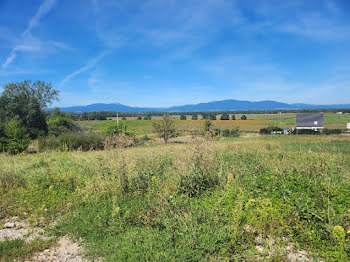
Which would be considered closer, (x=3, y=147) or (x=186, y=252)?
(x=186, y=252)

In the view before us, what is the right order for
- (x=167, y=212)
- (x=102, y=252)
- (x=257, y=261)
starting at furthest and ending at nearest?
(x=167, y=212) < (x=102, y=252) < (x=257, y=261)

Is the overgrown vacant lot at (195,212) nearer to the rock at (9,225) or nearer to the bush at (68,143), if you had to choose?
the rock at (9,225)

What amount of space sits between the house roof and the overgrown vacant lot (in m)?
65.4

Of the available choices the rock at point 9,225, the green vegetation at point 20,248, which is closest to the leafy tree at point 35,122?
the rock at point 9,225

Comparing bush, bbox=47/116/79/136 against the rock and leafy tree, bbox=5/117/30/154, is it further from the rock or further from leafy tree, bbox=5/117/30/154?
the rock

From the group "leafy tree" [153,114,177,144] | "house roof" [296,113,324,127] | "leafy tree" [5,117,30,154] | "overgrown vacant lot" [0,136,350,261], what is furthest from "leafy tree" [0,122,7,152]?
"house roof" [296,113,324,127]

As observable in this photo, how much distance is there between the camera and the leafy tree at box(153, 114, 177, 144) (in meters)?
34.2

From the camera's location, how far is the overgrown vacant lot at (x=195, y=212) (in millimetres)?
3479

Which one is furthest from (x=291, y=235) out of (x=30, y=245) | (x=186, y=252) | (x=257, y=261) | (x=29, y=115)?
(x=29, y=115)

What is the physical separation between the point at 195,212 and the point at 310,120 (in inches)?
2786

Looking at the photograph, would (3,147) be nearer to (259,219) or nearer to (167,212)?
(167,212)

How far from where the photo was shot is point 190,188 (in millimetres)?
5883

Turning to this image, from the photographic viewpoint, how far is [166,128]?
3419 cm

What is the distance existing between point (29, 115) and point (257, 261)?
4142cm
